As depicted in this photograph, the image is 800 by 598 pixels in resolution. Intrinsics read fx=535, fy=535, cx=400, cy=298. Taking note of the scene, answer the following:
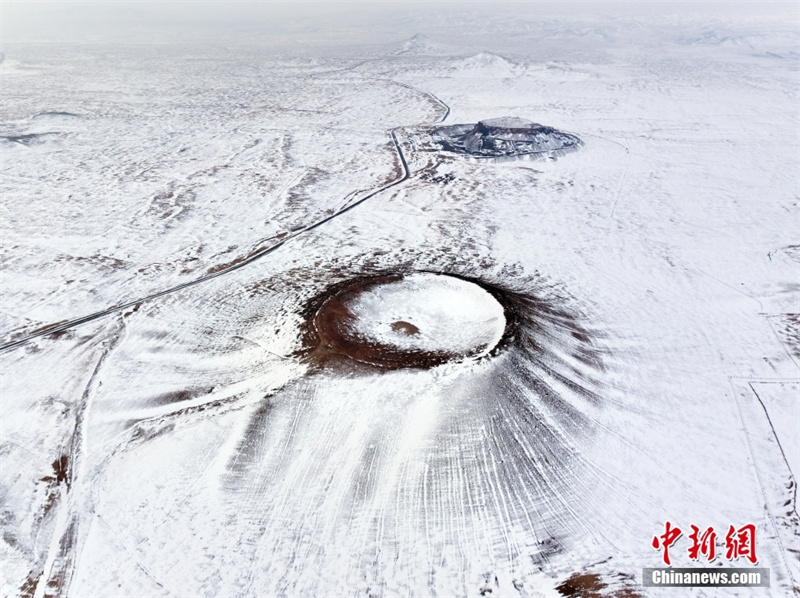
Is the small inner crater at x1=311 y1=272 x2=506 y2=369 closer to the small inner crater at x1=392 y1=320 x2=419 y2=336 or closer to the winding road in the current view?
the small inner crater at x1=392 y1=320 x2=419 y2=336

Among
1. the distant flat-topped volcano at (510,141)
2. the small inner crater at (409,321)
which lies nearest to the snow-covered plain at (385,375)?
the small inner crater at (409,321)

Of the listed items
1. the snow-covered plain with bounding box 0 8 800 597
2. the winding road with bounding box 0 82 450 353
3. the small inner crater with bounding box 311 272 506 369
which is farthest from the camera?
the winding road with bounding box 0 82 450 353

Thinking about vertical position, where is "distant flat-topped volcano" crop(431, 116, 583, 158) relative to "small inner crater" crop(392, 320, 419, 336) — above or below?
above

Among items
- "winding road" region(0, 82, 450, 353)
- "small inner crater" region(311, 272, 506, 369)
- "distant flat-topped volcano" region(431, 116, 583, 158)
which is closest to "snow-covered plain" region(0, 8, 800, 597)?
"winding road" region(0, 82, 450, 353)

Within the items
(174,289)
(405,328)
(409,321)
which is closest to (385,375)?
(405,328)

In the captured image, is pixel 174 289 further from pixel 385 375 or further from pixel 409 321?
pixel 385 375

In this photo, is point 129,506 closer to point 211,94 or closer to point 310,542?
point 310,542
